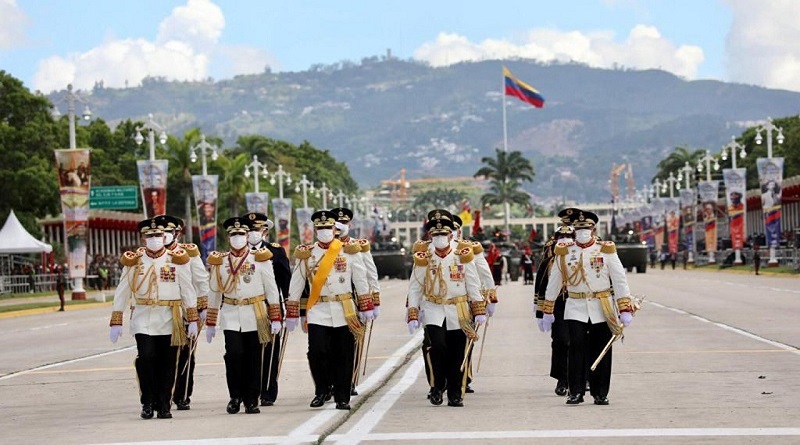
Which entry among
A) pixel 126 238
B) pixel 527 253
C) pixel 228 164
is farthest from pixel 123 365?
pixel 228 164

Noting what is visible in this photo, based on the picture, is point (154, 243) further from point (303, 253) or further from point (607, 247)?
point (607, 247)

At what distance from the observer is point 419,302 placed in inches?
601

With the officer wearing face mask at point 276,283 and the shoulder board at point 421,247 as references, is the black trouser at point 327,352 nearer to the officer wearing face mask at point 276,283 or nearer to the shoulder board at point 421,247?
the officer wearing face mask at point 276,283

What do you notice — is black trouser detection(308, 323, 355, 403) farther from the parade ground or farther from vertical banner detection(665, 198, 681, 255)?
vertical banner detection(665, 198, 681, 255)

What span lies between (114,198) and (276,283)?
190 feet

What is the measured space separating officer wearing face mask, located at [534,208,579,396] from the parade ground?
0.97 feet

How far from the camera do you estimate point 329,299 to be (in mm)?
14789

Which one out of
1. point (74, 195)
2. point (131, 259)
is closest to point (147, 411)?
point (131, 259)

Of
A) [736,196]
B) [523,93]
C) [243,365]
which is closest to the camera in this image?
[243,365]

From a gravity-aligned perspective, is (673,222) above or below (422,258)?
below

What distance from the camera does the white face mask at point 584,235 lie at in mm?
15023

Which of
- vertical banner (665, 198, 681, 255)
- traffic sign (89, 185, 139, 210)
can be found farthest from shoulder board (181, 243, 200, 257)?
vertical banner (665, 198, 681, 255)

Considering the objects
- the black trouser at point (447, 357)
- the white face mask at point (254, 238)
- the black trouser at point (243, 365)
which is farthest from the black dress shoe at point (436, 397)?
the white face mask at point (254, 238)

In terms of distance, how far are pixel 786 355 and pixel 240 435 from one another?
33.6 ft
